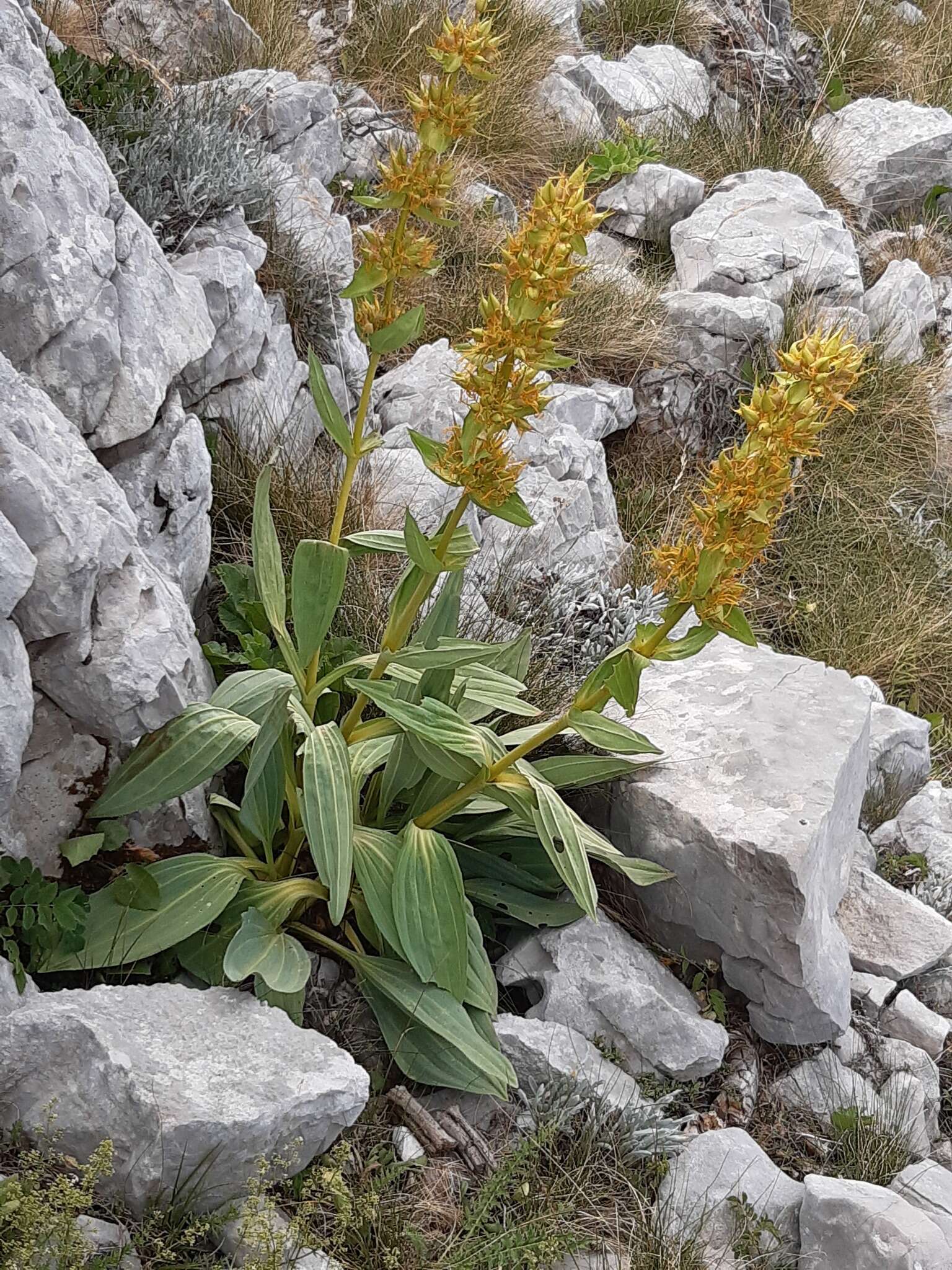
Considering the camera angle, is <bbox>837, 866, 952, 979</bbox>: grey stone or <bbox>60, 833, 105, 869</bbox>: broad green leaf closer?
<bbox>60, 833, 105, 869</bbox>: broad green leaf

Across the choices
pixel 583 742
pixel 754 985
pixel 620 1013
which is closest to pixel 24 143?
pixel 583 742

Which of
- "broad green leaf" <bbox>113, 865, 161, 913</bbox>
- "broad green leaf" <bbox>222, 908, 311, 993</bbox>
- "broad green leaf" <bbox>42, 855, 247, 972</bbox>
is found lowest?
"broad green leaf" <bbox>222, 908, 311, 993</bbox>

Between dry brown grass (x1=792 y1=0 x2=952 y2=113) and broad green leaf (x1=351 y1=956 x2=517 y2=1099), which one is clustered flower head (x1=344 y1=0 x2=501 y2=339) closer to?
broad green leaf (x1=351 y1=956 x2=517 y2=1099)

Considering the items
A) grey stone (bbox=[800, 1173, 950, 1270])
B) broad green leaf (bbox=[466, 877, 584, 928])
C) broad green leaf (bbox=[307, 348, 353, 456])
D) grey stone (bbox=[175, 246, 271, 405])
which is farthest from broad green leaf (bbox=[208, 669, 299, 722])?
grey stone (bbox=[800, 1173, 950, 1270])

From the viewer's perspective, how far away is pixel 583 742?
361 centimetres

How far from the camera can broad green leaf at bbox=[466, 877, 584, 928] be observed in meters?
3.14

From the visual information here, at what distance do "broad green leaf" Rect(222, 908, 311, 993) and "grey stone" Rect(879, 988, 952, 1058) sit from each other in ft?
5.97

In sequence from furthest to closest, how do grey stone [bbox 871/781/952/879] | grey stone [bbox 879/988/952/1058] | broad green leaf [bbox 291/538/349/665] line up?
grey stone [bbox 871/781/952/879], grey stone [bbox 879/988/952/1058], broad green leaf [bbox 291/538/349/665]

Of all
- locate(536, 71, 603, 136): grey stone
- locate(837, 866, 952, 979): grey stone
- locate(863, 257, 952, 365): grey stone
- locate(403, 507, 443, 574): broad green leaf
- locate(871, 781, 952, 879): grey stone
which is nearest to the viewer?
locate(403, 507, 443, 574): broad green leaf

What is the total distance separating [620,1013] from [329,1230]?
0.96 meters

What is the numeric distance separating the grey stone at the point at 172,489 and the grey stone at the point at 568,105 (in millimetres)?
4951

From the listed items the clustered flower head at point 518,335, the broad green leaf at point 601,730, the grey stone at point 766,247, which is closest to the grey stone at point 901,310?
the grey stone at point 766,247

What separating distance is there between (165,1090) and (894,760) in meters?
3.03

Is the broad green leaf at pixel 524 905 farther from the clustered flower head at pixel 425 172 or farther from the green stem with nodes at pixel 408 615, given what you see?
the clustered flower head at pixel 425 172
